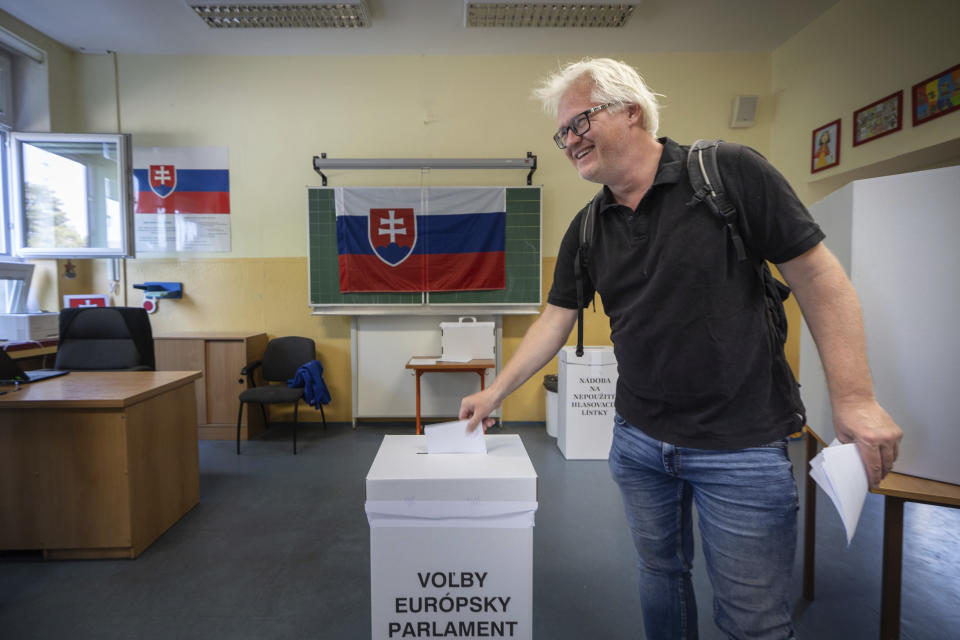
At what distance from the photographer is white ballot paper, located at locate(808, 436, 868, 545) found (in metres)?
0.69

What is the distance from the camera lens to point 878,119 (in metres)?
2.79

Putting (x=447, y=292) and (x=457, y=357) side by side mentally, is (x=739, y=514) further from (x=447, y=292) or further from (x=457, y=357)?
(x=447, y=292)

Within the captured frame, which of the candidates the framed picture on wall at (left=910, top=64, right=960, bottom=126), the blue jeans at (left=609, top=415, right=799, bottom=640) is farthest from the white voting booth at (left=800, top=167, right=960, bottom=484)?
the framed picture on wall at (left=910, top=64, right=960, bottom=126)

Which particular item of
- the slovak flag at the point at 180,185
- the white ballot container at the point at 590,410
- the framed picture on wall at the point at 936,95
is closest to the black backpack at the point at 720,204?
the white ballot container at the point at 590,410

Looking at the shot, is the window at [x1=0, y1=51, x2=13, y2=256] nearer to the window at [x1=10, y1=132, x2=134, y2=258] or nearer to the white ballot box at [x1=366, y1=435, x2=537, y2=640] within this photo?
the window at [x1=10, y1=132, x2=134, y2=258]

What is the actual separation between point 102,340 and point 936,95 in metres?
4.92

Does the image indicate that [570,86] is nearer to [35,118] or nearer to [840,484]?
[840,484]

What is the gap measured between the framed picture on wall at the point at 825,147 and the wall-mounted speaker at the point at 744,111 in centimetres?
52

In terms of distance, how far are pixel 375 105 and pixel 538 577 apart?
360cm

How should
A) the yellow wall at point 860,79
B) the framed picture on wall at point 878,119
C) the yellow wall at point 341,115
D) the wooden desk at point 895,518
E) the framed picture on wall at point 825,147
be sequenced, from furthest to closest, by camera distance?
the yellow wall at point 341,115
the framed picture on wall at point 825,147
the framed picture on wall at point 878,119
the yellow wall at point 860,79
the wooden desk at point 895,518

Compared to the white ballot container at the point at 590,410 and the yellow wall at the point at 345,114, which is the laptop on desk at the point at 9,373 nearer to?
the yellow wall at the point at 345,114

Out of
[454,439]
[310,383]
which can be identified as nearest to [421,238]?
[310,383]

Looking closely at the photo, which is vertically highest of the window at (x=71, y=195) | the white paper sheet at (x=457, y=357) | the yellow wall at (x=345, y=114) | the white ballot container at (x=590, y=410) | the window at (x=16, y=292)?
the yellow wall at (x=345, y=114)

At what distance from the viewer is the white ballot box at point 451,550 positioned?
100cm
